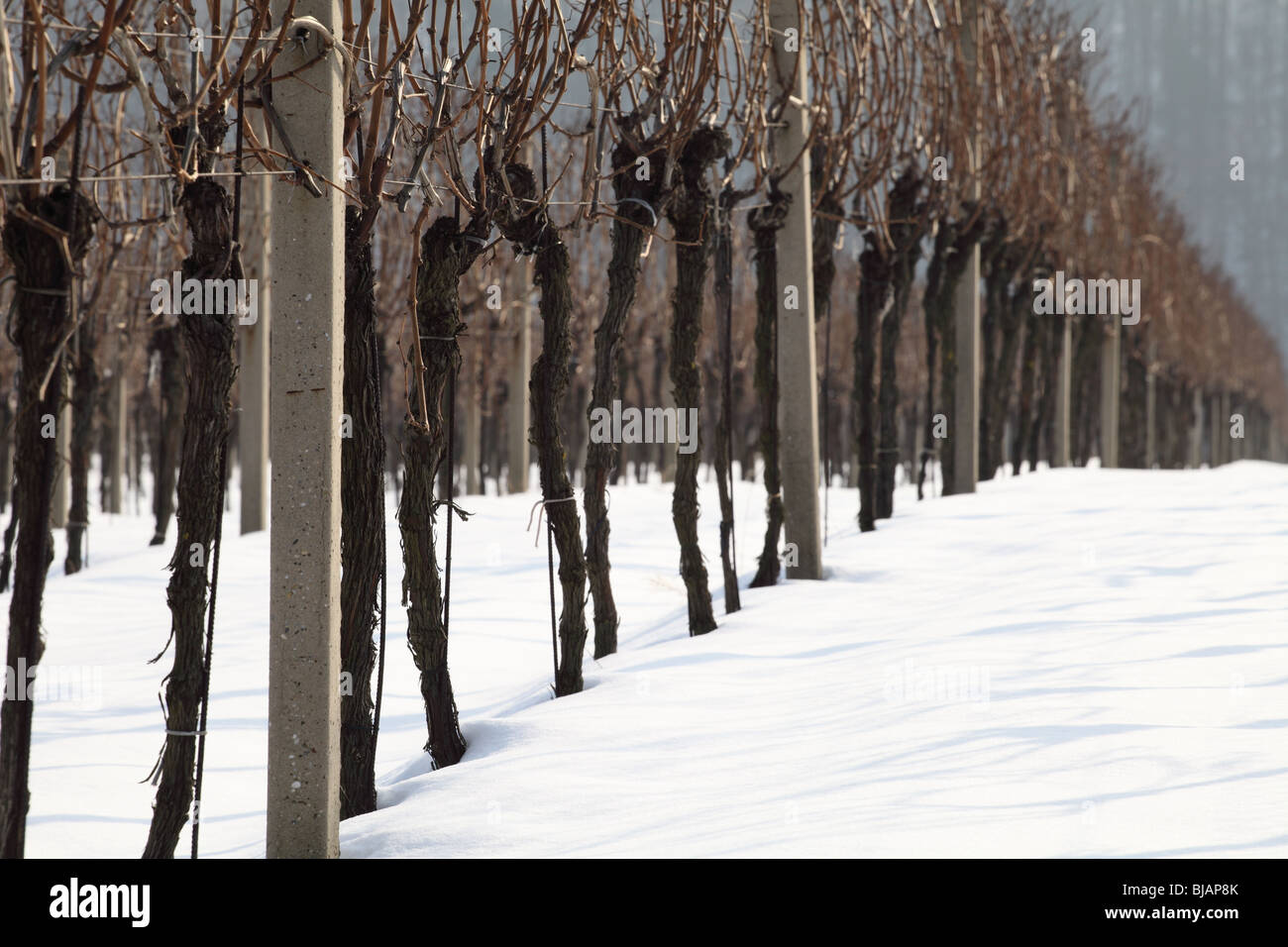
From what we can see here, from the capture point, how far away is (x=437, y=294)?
466 cm

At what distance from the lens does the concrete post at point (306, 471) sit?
3.34m

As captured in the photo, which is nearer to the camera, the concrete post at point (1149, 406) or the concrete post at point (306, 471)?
the concrete post at point (306, 471)

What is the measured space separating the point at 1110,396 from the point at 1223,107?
129 metres

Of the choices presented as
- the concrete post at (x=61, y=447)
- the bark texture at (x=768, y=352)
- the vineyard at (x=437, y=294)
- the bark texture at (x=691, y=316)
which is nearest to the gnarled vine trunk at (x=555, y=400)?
the vineyard at (x=437, y=294)

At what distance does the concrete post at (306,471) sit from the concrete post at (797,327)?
469 centimetres

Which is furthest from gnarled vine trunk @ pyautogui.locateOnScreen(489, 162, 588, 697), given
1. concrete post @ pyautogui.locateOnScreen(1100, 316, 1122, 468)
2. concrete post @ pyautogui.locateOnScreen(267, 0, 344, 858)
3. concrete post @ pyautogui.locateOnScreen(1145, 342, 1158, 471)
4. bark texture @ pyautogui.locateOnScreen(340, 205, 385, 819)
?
concrete post @ pyautogui.locateOnScreen(1145, 342, 1158, 471)

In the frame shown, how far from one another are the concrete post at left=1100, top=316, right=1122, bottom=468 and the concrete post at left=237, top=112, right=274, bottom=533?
46.8ft

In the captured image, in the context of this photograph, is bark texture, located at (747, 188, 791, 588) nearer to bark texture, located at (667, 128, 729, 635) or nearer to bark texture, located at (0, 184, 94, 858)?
bark texture, located at (667, 128, 729, 635)

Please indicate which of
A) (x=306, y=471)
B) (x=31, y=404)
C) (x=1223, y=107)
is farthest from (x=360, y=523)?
(x=1223, y=107)

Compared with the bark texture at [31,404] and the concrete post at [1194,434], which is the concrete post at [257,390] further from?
the concrete post at [1194,434]

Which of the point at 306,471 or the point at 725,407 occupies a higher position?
the point at 725,407

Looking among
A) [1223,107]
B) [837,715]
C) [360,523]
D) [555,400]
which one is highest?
[1223,107]

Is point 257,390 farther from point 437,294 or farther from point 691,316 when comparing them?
point 437,294

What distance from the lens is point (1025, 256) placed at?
1573cm
